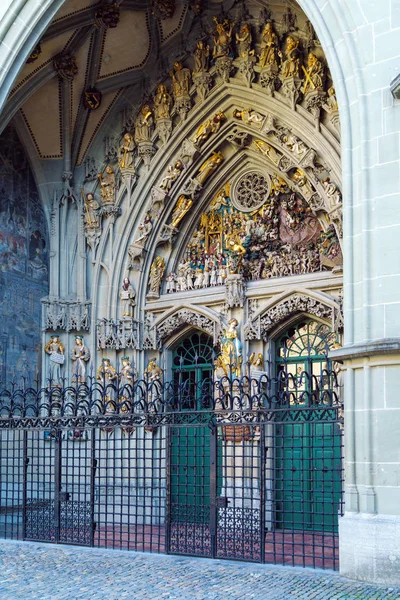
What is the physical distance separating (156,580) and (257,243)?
25.4 ft

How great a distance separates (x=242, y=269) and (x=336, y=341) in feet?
7.75


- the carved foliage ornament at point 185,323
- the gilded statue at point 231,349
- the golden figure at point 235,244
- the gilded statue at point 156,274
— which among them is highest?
the golden figure at point 235,244

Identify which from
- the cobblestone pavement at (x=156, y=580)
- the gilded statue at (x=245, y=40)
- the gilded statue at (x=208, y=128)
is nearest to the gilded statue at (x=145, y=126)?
the gilded statue at (x=208, y=128)

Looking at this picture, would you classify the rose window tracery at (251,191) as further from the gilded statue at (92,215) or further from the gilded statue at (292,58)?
the gilded statue at (92,215)

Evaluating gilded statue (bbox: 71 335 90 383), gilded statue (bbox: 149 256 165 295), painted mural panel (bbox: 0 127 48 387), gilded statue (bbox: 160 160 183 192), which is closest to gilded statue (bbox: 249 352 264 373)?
gilded statue (bbox: 149 256 165 295)

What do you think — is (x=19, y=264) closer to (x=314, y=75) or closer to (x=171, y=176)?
(x=171, y=176)

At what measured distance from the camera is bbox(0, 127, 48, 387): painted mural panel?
16.0m

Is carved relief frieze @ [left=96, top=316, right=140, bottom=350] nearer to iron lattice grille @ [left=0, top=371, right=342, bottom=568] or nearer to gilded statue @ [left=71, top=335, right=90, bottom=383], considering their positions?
gilded statue @ [left=71, top=335, right=90, bottom=383]

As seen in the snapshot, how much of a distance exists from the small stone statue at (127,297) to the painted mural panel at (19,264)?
1.72m

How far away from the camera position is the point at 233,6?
15.3m

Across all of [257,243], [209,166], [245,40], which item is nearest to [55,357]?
[257,243]

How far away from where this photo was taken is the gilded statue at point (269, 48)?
14.6m

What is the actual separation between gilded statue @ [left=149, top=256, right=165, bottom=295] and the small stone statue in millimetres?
389

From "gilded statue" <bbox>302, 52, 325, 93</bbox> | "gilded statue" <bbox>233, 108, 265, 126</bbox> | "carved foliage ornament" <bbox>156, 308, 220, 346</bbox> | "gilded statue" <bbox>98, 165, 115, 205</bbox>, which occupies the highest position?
"gilded statue" <bbox>302, 52, 325, 93</bbox>
